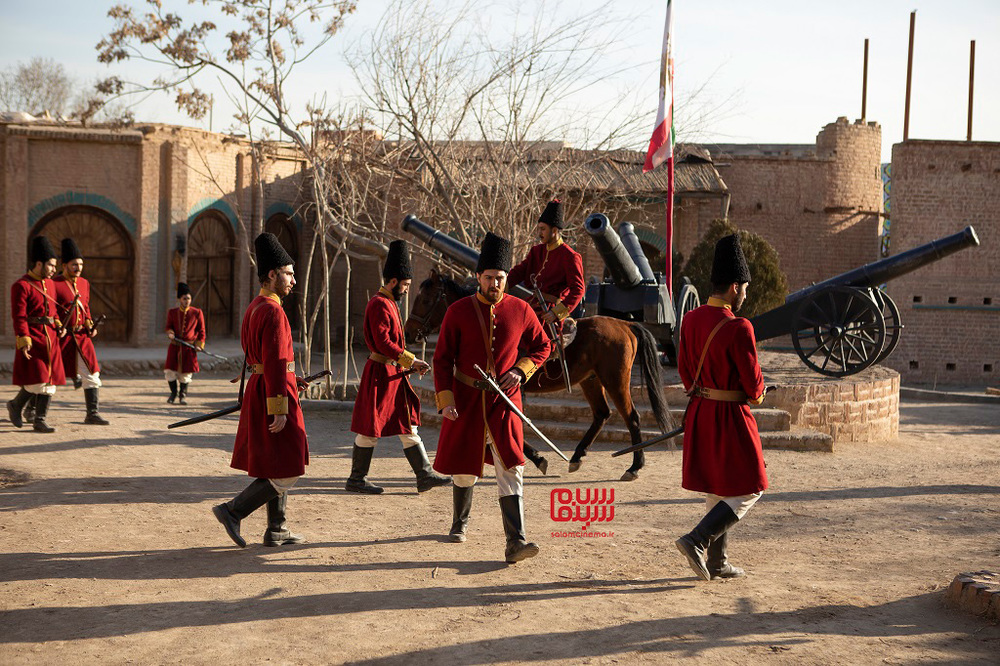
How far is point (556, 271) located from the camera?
339 inches

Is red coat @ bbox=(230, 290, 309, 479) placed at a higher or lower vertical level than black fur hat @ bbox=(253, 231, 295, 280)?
lower

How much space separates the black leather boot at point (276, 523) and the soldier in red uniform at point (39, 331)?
4621mm

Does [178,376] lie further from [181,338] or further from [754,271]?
[754,271]

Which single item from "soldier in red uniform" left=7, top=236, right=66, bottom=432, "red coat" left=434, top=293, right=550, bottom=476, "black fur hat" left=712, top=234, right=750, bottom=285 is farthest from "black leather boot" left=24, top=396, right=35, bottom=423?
"black fur hat" left=712, top=234, right=750, bottom=285

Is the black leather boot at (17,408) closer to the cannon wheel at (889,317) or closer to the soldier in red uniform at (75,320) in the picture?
the soldier in red uniform at (75,320)

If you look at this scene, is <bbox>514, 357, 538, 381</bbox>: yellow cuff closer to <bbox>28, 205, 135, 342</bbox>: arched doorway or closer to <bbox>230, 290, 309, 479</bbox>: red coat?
<bbox>230, 290, 309, 479</bbox>: red coat

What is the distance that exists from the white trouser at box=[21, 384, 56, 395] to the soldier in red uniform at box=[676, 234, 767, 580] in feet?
22.0

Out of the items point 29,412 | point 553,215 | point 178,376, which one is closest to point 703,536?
point 553,215

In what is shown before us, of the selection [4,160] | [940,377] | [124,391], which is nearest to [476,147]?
[124,391]

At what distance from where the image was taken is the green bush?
18438mm

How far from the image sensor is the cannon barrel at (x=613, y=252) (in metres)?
9.96

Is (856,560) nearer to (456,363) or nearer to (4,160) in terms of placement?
(456,363)

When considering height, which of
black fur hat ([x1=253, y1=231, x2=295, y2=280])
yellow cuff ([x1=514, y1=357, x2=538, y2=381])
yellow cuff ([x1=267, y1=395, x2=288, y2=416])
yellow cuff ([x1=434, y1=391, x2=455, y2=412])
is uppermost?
black fur hat ([x1=253, y1=231, x2=295, y2=280])

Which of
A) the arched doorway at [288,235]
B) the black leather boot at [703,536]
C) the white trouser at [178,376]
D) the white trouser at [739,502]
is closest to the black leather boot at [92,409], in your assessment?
the white trouser at [178,376]
